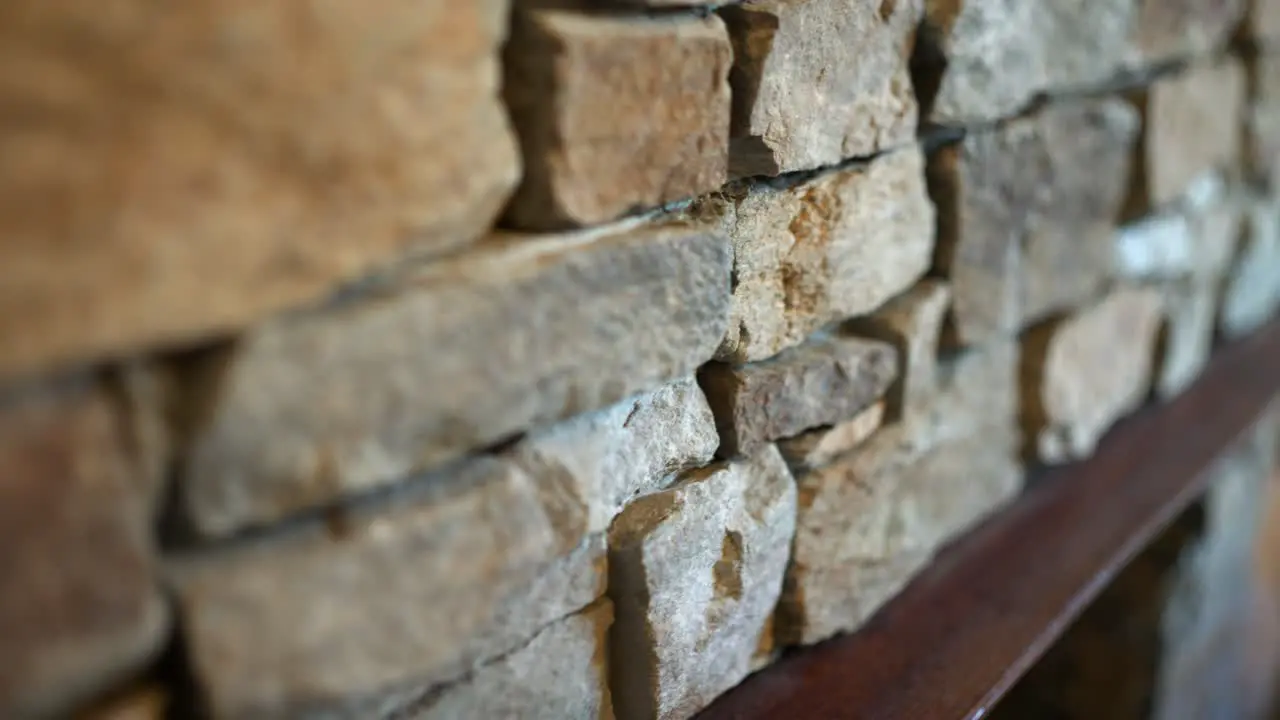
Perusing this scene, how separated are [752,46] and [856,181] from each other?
9.6 inches

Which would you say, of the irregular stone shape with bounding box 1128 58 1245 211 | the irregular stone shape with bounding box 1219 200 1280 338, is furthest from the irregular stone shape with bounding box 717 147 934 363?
the irregular stone shape with bounding box 1219 200 1280 338

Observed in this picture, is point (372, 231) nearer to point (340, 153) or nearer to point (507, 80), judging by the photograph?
point (340, 153)

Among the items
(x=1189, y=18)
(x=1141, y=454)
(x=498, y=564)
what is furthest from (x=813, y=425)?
(x=1189, y=18)

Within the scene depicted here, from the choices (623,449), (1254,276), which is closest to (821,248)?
(623,449)

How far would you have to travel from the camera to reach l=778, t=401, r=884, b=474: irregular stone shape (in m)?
1.06

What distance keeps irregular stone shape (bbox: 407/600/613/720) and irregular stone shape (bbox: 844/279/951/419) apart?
493 millimetres

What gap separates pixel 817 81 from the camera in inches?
37.0

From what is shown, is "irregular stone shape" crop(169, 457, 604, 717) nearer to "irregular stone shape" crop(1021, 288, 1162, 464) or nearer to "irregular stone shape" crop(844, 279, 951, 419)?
"irregular stone shape" crop(844, 279, 951, 419)

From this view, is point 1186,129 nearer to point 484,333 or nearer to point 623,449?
point 623,449

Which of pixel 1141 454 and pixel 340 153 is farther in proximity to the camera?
pixel 1141 454

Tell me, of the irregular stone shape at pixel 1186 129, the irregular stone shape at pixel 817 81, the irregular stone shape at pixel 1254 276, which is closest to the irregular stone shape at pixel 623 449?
the irregular stone shape at pixel 817 81

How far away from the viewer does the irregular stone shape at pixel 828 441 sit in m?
1.06

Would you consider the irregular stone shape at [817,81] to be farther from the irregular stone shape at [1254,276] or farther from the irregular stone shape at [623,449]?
the irregular stone shape at [1254,276]

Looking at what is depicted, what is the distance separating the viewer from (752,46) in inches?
34.2
